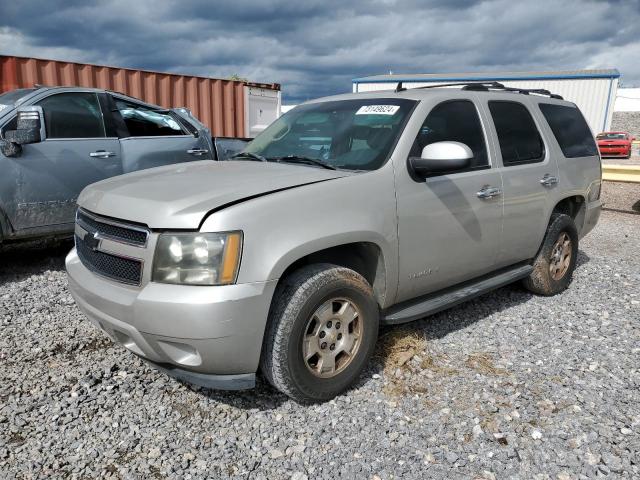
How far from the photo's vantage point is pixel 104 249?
2.69m

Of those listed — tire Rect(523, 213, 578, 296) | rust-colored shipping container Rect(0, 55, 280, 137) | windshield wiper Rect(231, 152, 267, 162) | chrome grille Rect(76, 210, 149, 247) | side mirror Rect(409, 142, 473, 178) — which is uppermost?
rust-colored shipping container Rect(0, 55, 280, 137)

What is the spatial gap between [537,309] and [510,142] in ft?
4.91

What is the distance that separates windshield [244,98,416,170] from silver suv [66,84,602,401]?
0.04ft

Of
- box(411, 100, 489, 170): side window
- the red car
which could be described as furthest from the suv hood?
the red car

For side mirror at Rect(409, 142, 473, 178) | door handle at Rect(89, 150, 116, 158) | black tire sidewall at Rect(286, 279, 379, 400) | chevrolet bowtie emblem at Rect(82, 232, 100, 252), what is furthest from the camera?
door handle at Rect(89, 150, 116, 158)

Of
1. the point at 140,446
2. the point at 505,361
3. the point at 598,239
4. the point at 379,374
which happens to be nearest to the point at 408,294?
the point at 379,374

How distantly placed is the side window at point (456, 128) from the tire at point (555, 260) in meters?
1.20

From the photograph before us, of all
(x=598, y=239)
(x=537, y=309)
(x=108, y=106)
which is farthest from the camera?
(x=598, y=239)

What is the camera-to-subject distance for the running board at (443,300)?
322 cm

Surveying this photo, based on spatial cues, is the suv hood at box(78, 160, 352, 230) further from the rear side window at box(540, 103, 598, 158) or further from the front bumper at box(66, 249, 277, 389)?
the rear side window at box(540, 103, 598, 158)

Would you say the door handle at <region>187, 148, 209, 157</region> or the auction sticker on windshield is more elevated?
the auction sticker on windshield

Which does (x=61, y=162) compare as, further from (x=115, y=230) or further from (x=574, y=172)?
(x=574, y=172)

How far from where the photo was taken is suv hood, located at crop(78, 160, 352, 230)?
2.44 meters

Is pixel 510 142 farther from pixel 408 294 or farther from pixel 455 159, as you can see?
pixel 408 294
